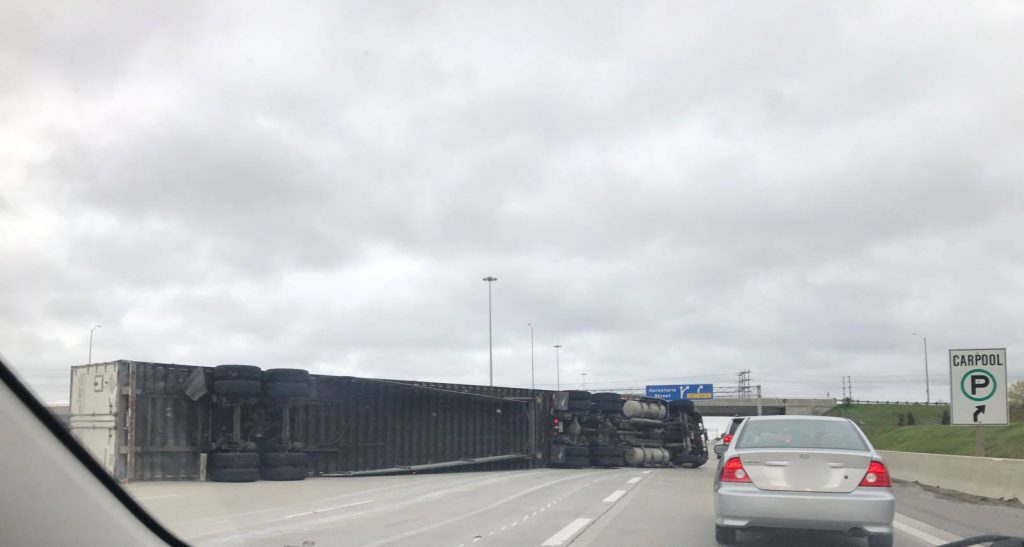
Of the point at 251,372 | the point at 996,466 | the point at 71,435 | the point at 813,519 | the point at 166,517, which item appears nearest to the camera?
the point at 71,435

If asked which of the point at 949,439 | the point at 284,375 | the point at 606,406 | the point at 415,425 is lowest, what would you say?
the point at 949,439

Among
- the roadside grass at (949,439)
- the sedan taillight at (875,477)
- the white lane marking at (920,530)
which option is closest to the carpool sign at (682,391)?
the roadside grass at (949,439)

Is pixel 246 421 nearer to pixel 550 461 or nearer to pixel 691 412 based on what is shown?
pixel 550 461

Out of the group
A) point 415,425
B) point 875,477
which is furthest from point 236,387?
point 875,477

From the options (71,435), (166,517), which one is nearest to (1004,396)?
(166,517)

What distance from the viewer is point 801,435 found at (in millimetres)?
9484

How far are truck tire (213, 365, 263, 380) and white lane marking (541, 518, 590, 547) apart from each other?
10.9 meters

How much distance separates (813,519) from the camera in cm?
858

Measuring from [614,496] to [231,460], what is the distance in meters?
8.54

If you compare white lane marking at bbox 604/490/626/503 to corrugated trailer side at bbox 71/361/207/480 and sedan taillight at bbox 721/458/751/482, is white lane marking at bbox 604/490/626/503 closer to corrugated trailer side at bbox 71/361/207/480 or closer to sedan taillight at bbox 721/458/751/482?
sedan taillight at bbox 721/458/751/482

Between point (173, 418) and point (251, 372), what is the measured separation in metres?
1.92

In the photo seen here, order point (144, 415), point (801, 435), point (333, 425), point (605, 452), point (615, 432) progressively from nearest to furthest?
point (801, 435) < point (144, 415) < point (333, 425) < point (605, 452) < point (615, 432)

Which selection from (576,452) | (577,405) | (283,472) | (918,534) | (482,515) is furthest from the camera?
(577,405)

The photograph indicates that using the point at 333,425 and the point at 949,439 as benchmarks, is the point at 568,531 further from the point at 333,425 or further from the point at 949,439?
the point at 949,439
